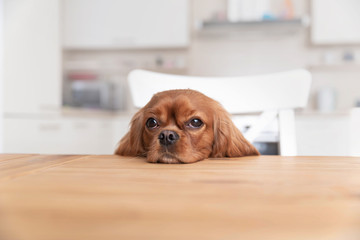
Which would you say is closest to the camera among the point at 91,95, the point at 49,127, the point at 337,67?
the point at 49,127

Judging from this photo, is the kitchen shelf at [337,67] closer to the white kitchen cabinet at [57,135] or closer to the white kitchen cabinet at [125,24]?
the white kitchen cabinet at [125,24]

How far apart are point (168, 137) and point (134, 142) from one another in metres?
0.25

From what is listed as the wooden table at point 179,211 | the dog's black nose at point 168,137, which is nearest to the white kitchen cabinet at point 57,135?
the dog's black nose at point 168,137

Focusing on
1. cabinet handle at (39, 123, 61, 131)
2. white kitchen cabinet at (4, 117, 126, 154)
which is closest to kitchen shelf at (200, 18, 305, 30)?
white kitchen cabinet at (4, 117, 126, 154)

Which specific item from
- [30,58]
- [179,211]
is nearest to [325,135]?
[30,58]

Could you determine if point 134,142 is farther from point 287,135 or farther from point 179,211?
point 179,211

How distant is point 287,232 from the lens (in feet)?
0.78

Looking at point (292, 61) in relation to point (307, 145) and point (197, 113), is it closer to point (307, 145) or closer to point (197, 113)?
point (307, 145)

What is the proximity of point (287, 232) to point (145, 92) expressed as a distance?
117 cm

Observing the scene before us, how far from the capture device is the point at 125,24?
4.43 meters

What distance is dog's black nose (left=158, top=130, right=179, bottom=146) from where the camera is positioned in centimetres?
92

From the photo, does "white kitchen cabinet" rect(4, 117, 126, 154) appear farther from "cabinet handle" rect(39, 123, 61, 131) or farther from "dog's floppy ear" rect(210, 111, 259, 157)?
"dog's floppy ear" rect(210, 111, 259, 157)

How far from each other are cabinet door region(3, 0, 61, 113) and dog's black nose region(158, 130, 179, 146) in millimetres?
2969

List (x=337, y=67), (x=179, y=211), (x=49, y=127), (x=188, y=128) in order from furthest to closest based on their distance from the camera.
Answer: (x=337, y=67) < (x=49, y=127) < (x=188, y=128) < (x=179, y=211)
